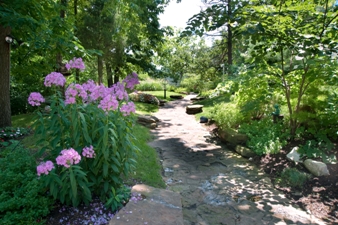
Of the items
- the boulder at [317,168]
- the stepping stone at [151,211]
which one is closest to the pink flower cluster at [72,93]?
the stepping stone at [151,211]

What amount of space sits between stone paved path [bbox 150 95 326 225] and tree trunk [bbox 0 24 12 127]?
3.46m

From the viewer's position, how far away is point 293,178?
11.9 feet

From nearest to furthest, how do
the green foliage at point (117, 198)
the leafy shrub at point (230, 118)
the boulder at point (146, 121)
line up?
the green foliage at point (117, 198), the leafy shrub at point (230, 118), the boulder at point (146, 121)

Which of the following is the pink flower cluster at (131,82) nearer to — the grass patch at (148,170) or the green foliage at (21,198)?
the grass patch at (148,170)

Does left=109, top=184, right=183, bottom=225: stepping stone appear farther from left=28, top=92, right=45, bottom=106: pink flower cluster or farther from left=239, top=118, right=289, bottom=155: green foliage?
left=239, top=118, right=289, bottom=155: green foliage

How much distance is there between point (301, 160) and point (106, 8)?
23.1ft

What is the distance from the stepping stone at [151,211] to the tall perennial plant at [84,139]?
222mm

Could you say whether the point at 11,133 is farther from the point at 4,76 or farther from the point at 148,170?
the point at 148,170

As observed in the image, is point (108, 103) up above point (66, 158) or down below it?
above

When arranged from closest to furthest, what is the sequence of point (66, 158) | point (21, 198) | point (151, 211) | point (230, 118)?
point (66, 158) → point (21, 198) → point (151, 211) → point (230, 118)

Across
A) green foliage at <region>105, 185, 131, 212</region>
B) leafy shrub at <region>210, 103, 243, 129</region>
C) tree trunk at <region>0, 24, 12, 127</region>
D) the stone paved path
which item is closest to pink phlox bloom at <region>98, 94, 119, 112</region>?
green foliage at <region>105, 185, 131, 212</region>

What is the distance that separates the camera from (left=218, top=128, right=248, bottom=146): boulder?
18.1ft

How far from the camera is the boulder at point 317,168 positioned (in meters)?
3.69

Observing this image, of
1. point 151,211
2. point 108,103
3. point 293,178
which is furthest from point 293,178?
point 108,103
